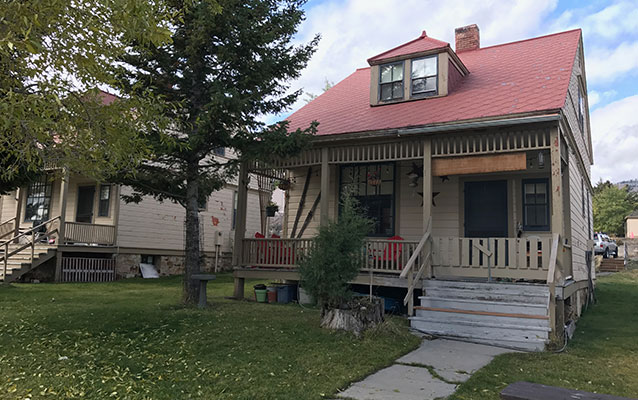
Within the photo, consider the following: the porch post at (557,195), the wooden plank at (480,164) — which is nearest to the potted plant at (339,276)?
the wooden plank at (480,164)

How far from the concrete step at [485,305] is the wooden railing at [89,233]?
12328mm

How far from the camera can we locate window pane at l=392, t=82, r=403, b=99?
1261 centimetres

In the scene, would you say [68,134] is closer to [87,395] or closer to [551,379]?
[87,395]

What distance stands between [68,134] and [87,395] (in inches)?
136

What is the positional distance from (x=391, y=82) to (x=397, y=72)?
11.4 inches

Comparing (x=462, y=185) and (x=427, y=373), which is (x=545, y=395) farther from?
(x=462, y=185)

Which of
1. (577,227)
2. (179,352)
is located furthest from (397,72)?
(179,352)

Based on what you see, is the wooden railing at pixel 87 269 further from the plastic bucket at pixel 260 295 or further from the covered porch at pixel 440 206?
the plastic bucket at pixel 260 295

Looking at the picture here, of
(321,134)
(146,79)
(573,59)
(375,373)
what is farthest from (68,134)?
(573,59)

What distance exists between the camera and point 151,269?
59.8ft

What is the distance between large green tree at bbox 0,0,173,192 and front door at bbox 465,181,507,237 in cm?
756

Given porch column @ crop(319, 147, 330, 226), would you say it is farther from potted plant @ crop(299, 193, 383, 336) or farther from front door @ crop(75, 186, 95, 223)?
front door @ crop(75, 186, 95, 223)

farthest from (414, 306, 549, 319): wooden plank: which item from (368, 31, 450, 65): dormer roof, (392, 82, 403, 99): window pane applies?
(368, 31, 450, 65): dormer roof

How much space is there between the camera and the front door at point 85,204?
1833 centimetres
